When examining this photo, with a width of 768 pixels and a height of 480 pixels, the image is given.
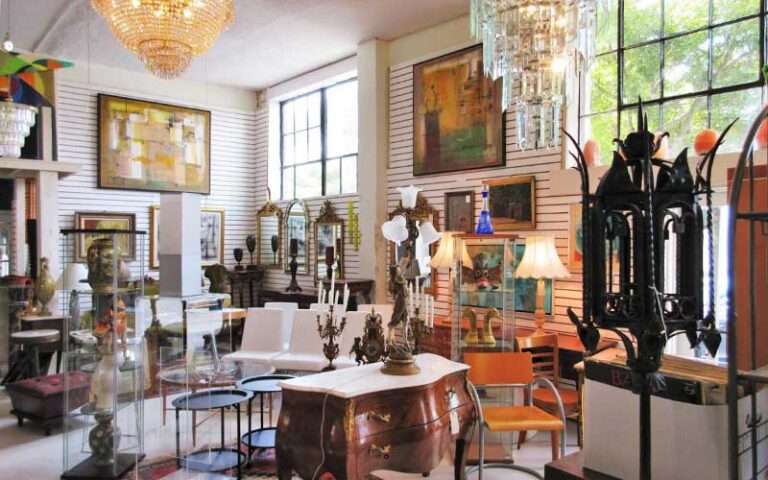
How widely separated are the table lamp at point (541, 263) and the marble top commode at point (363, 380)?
87.5 inches

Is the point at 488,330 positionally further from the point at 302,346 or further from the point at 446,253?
the point at 302,346

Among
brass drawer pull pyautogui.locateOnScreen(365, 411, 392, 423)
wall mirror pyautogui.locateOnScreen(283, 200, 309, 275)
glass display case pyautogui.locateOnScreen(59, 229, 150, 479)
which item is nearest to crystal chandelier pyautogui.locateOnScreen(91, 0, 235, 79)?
glass display case pyautogui.locateOnScreen(59, 229, 150, 479)

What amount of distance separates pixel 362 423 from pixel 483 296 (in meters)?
2.41

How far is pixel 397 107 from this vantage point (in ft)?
25.0

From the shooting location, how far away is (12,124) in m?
5.62

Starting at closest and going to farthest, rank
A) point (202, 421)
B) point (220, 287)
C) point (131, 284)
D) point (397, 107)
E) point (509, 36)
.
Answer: point (509, 36), point (131, 284), point (202, 421), point (397, 107), point (220, 287)

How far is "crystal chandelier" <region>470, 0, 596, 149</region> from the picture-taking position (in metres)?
3.20

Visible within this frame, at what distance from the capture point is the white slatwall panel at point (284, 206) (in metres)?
8.38

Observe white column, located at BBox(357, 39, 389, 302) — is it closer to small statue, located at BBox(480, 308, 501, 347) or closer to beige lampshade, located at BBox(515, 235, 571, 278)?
beige lampshade, located at BBox(515, 235, 571, 278)

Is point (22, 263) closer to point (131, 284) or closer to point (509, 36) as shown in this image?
point (131, 284)

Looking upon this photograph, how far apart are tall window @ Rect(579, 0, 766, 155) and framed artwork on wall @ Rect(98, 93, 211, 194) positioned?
6.78 m

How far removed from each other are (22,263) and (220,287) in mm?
2758

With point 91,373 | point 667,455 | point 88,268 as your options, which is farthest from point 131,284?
point 667,455

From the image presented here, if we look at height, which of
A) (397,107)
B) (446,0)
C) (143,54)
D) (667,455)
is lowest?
(667,455)
